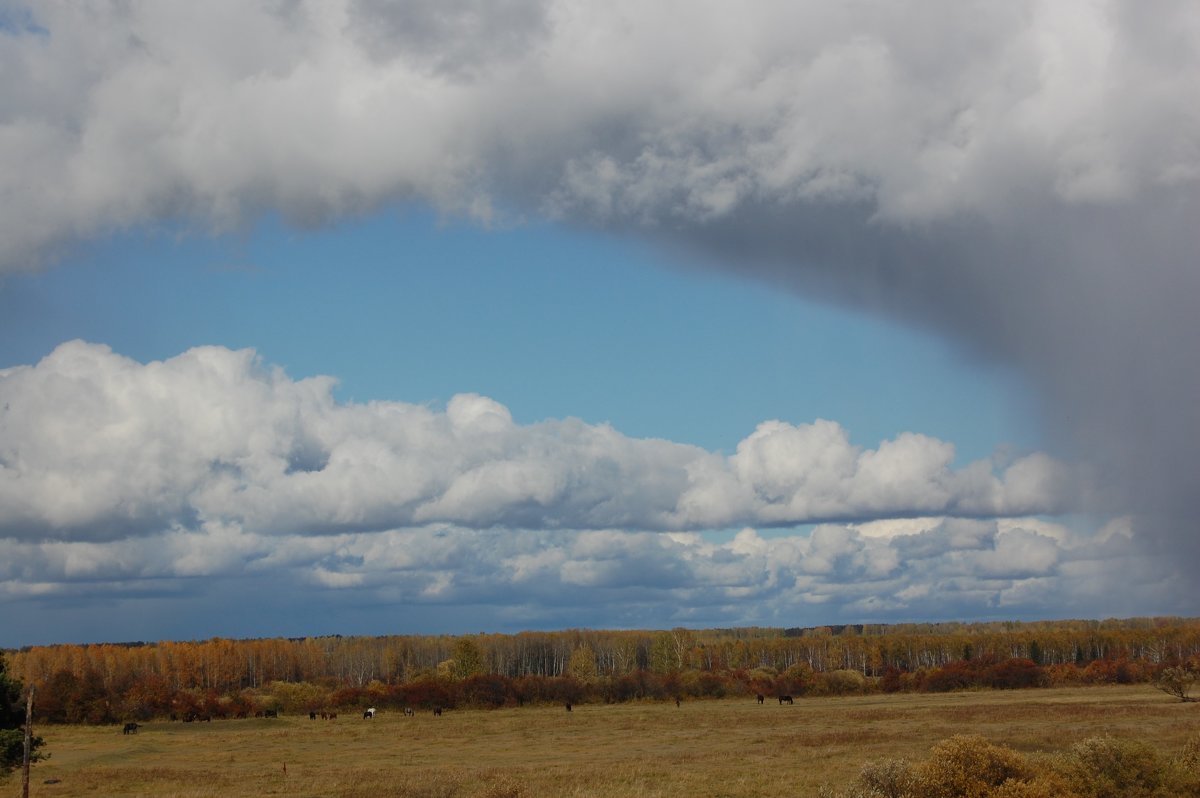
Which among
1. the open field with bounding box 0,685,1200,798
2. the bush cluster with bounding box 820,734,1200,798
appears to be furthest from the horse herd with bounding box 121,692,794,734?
the bush cluster with bounding box 820,734,1200,798

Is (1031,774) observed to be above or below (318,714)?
above

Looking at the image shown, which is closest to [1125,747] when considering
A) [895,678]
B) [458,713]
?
[458,713]

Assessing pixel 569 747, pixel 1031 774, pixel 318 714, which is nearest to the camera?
pixel 1031 774

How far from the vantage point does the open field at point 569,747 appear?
47656 millimetres

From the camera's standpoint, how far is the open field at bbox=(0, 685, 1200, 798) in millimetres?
47656

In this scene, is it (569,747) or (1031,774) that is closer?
(1031,774)

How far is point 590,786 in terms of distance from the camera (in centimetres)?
4531

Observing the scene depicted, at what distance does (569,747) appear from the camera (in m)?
71.2

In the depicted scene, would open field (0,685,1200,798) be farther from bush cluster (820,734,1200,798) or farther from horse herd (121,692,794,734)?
bush cluster (820,734,1200,798)

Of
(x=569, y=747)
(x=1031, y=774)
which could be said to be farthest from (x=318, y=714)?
(x=1031, y=774)

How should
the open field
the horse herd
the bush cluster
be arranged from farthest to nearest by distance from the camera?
the horse herd, the open field, the bush cluster

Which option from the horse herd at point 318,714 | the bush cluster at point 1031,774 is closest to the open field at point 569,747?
the horse herd at point 318,714

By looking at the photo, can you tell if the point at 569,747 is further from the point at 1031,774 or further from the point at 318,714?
the point at 318,714

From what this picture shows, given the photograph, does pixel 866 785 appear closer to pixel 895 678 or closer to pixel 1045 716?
pixel 1045 716
